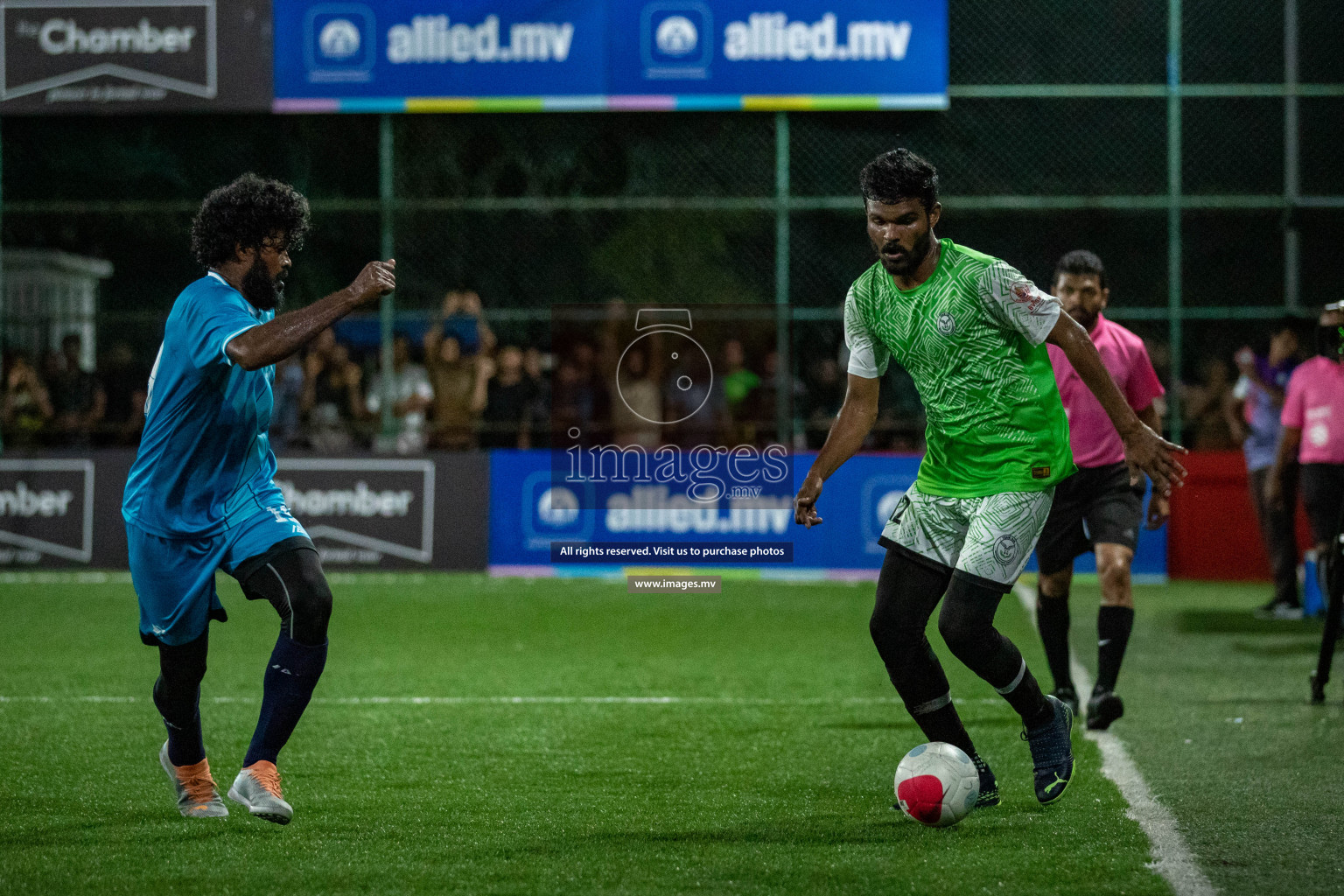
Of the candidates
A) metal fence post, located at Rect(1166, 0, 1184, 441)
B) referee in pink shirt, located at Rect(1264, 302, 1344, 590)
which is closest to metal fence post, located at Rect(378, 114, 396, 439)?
metal fence post, located at Rect(1166, 0, 1184, 441)

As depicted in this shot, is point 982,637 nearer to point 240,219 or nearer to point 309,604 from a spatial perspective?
point 309,604

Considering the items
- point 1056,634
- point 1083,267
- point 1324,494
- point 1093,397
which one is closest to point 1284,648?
point 1324,494

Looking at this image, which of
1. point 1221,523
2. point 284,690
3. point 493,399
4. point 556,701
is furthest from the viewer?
point 493,399

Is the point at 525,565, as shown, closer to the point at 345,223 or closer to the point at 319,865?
the point at 319,865

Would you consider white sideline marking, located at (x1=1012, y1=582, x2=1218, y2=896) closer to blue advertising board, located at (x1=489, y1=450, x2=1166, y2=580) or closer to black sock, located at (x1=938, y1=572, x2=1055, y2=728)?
black sock, located at (x1=938, y1=572, x2=1055, y2=728)

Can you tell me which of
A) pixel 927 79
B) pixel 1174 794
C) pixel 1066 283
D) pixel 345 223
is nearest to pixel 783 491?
pixel 927 79

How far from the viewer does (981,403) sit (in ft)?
17.4

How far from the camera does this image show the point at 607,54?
16297 millimetres

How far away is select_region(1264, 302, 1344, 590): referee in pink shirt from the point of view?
971 centimetres

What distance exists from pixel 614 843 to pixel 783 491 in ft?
32.4

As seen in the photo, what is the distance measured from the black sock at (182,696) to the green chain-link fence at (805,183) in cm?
1093

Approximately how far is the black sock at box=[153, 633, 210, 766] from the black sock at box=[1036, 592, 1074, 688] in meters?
3.81

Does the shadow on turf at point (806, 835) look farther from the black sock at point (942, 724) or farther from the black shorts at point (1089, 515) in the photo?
the black shorts at point (1089, 515)

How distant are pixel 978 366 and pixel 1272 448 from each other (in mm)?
8357
